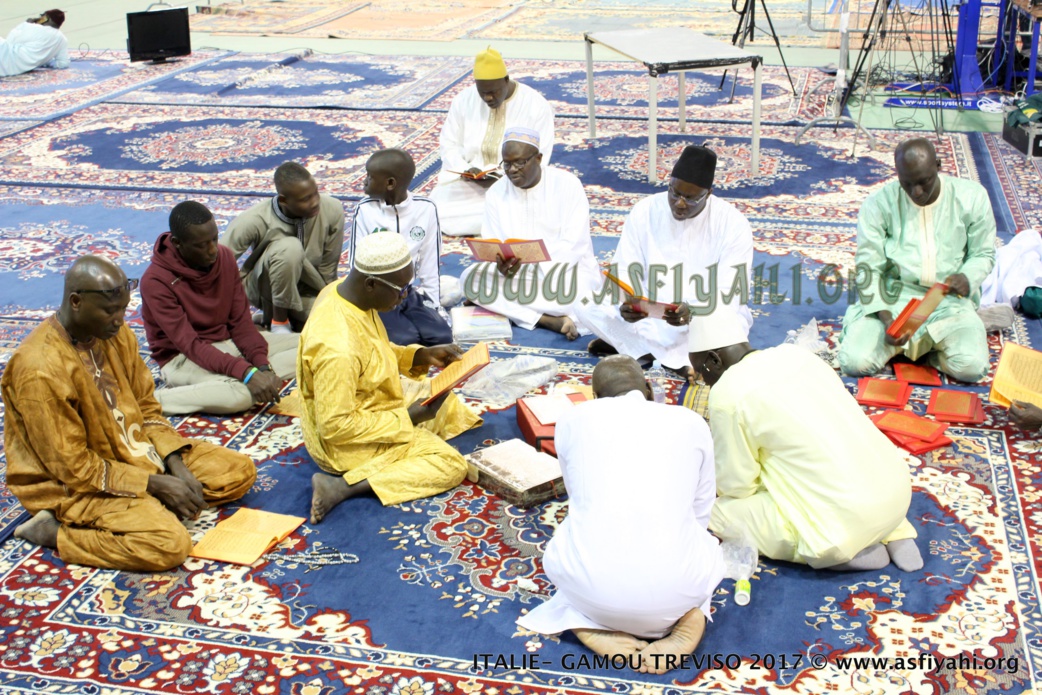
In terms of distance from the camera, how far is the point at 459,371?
4340mm

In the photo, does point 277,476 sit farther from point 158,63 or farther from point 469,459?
point 158,63

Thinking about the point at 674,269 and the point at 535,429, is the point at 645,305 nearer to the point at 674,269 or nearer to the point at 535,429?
the point at 674,269

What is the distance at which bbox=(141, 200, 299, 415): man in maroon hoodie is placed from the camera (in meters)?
4.60

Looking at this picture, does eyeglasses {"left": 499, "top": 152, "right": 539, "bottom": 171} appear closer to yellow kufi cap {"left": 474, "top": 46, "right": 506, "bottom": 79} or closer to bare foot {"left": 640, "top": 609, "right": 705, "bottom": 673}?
yellow kufi cap {"left": 474, "top": 46, "right": 506, "bottom": 79}

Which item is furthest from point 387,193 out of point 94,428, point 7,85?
point 7,85

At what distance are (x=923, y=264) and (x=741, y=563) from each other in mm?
2271

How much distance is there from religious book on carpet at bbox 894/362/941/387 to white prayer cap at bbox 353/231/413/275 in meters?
2.50

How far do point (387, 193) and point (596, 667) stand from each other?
9.82 feet

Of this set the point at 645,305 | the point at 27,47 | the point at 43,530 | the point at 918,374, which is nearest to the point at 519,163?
the point at 645,305

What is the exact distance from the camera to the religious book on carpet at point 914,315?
189 inches

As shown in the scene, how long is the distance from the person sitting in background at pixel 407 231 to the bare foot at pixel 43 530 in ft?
6.28

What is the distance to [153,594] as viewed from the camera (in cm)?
353

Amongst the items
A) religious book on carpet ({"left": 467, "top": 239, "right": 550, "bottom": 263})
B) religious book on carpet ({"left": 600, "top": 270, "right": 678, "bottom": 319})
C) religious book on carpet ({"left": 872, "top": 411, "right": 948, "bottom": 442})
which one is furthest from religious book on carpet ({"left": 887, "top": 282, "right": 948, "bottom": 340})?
religious book on carpet ({"left": 467, "top": 239, "right": 550, "bottom": 263})

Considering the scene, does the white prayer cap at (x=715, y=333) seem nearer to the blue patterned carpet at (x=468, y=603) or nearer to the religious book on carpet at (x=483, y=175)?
the blue patterned carpet at (x=468, y=603)
